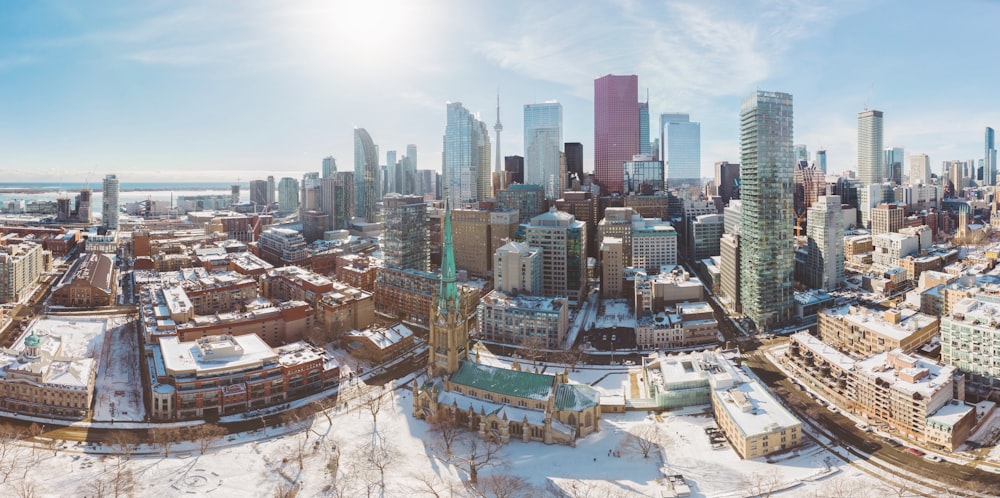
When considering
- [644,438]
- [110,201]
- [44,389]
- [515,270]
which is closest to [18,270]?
[44,389]

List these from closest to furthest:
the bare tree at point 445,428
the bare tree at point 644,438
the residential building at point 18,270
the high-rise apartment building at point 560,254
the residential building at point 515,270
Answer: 1. the bare tree at point 644,438
2. the bare tree at point 445,428
3. the residential building at point 515,270
4. the residential building at point 18,270
5. the high-rise apartment building at point 560,254

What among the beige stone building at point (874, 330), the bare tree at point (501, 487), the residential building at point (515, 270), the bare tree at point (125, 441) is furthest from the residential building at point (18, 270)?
the beige stone building at point (874, 330)

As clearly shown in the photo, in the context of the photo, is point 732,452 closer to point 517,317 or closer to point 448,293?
point 448,293

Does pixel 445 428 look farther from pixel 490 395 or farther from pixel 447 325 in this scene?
pixel 447 325

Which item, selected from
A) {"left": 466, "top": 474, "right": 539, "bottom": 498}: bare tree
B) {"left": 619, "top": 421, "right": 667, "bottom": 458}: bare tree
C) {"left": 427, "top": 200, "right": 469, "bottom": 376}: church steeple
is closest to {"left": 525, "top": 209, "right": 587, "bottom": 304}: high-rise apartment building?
{"left": 427, "top": 200, "right": 469, "bottom": 376}: church steeple

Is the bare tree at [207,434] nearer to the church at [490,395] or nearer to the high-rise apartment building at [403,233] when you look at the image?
the church at [490,395]

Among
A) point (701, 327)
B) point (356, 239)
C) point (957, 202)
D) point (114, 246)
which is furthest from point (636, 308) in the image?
point (957, 202)
